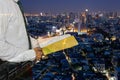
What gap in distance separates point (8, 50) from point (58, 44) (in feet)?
0.79

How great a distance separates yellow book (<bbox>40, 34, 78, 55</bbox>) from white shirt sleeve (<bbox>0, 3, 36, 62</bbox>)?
0.26 ft

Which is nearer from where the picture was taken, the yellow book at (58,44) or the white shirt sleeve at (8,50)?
the white shirt sleeve at (8,50)

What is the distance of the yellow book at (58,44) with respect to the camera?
134 cm

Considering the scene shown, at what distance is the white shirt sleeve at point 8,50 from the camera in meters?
1.22

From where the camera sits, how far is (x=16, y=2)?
1.40 meters

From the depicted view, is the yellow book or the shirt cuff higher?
the yellow book

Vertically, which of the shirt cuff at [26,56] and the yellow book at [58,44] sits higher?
the yellow book at [58,44]

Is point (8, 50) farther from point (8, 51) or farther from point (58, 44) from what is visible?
point (58, 44)

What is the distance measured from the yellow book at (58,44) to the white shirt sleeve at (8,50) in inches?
3.1

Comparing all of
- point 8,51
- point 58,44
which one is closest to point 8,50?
point 8,51

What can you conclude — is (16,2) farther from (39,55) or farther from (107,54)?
(107,54)

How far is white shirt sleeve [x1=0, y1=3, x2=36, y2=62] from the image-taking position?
1.22m

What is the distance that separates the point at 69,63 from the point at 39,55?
23460mm

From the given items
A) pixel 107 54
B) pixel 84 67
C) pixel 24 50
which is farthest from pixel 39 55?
pixel 107 54
